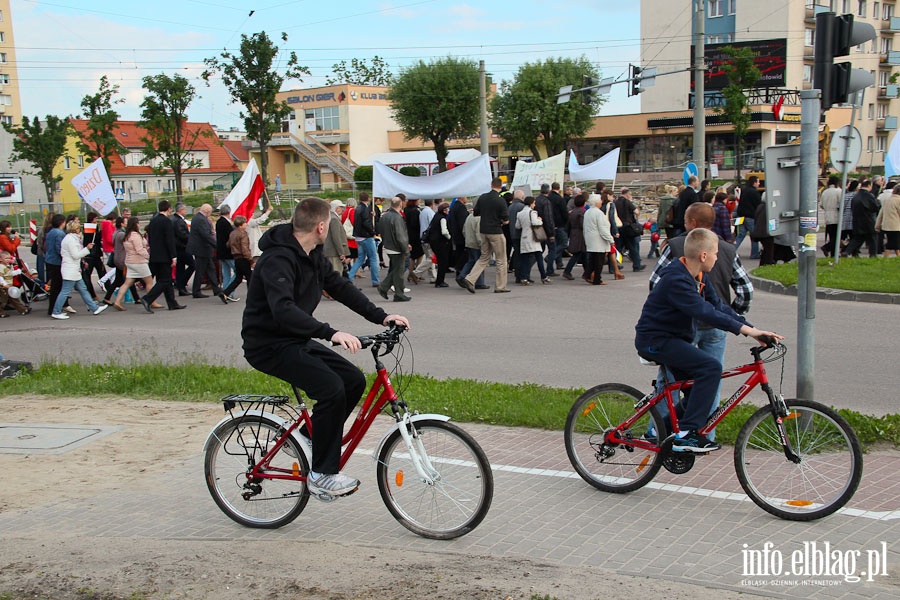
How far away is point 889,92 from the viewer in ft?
246

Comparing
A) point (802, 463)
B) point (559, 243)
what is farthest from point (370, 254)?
point (802, 463)

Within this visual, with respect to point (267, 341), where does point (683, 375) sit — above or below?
below

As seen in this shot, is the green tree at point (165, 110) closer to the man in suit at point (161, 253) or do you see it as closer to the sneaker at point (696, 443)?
the man in suit at point (161, 253)

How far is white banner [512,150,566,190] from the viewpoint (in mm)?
26828

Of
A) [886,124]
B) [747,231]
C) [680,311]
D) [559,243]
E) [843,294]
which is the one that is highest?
[886,124]

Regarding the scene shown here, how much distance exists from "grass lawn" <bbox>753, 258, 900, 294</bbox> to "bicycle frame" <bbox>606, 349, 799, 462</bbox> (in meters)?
9.81

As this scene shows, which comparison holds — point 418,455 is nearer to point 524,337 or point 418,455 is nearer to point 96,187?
point 524,337

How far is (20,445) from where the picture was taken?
723 cm

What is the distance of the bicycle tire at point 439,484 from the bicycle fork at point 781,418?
173 centimetres

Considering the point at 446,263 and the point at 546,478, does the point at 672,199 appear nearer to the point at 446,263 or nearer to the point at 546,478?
the point at 446,263

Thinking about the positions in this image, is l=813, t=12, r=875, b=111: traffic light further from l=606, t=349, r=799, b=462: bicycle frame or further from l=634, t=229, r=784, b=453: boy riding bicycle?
l=606, t=349, r=799, b=462: bicycle frame

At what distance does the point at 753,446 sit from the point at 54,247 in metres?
13.4

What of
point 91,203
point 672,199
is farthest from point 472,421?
point 91,203

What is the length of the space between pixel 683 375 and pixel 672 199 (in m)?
14.6
